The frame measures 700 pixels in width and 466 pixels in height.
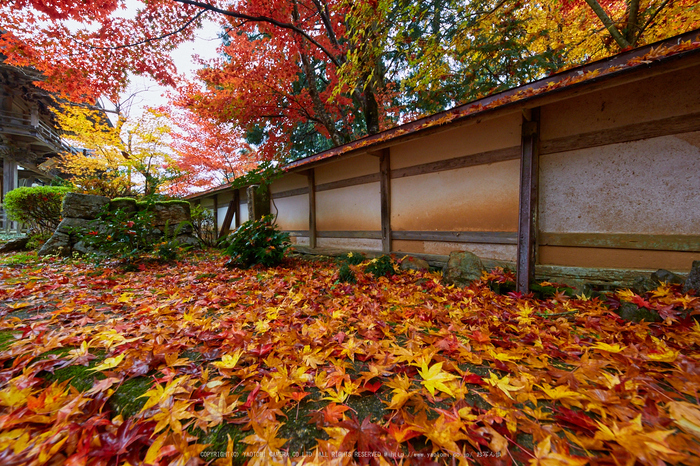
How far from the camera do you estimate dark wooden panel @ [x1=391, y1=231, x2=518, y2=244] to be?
3.80 metres

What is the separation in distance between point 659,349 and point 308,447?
2235mm

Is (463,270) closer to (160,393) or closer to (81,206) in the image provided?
(160,393)

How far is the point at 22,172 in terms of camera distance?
14547 mm

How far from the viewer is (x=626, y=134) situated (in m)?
2.98

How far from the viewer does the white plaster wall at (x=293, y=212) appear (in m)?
7.29

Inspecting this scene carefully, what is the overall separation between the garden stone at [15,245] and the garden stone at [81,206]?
2.71 metres

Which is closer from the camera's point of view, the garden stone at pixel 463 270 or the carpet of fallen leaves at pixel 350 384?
the carpet of fallen leaves at pixel 350 384

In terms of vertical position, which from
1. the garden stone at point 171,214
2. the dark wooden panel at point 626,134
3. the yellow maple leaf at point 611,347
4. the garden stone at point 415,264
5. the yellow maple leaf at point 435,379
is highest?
the dark wooden panel at point 626,134

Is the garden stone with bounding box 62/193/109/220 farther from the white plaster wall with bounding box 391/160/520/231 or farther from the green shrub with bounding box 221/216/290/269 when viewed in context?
the white plaster wall with bounding box 391/160/520/231

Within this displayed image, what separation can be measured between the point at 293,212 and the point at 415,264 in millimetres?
4390

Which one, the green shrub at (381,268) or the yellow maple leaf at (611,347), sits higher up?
the green shrub at (381,268)

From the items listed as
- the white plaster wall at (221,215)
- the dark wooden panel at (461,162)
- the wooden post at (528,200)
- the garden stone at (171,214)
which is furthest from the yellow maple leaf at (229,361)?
the white plaster wall at (221,215)

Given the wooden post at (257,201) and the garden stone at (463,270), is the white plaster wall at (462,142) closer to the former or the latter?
the garden stone at (463,270)

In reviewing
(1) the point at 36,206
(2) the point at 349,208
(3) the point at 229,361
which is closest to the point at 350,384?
(3) the point at 229,361
